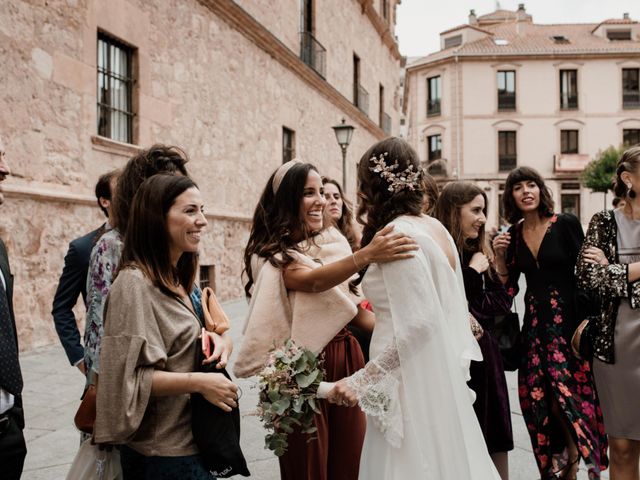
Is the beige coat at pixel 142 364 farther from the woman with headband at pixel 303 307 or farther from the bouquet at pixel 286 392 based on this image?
the woman with headband at pixel 303 307

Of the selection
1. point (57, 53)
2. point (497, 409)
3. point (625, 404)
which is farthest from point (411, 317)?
point (57, 53)

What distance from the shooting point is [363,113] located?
22875 mm

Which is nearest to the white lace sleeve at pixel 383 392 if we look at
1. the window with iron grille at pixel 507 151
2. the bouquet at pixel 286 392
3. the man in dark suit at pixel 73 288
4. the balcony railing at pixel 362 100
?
the bouquet at pixel 286 392

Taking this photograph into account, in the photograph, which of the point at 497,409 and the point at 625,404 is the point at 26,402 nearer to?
the point at 497,409

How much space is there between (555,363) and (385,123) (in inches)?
970

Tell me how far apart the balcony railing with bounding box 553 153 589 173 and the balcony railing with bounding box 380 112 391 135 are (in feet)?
55.9

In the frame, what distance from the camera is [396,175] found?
2.49 m

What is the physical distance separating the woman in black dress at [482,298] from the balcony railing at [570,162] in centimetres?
3910

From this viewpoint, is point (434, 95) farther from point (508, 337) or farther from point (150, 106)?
point (508, 337)

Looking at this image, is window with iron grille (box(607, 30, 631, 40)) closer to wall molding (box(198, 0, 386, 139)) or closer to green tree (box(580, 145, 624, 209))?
green tree (box(580, 145, 624, 209))

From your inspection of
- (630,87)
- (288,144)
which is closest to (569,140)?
(630,87)

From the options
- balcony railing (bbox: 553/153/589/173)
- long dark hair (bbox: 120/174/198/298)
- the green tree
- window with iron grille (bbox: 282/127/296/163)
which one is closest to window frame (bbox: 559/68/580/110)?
balcony railing (bbox: 553/153/589/173)

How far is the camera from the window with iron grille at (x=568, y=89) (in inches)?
1587

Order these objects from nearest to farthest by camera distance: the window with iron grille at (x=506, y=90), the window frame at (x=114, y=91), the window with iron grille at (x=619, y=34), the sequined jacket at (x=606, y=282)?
the sequined jacket at (x=606, y=282), the window frame at (x=114, y=91), the window with iron grille at (x=506, y=90), the window with iron grille at (x=619, y=34)
